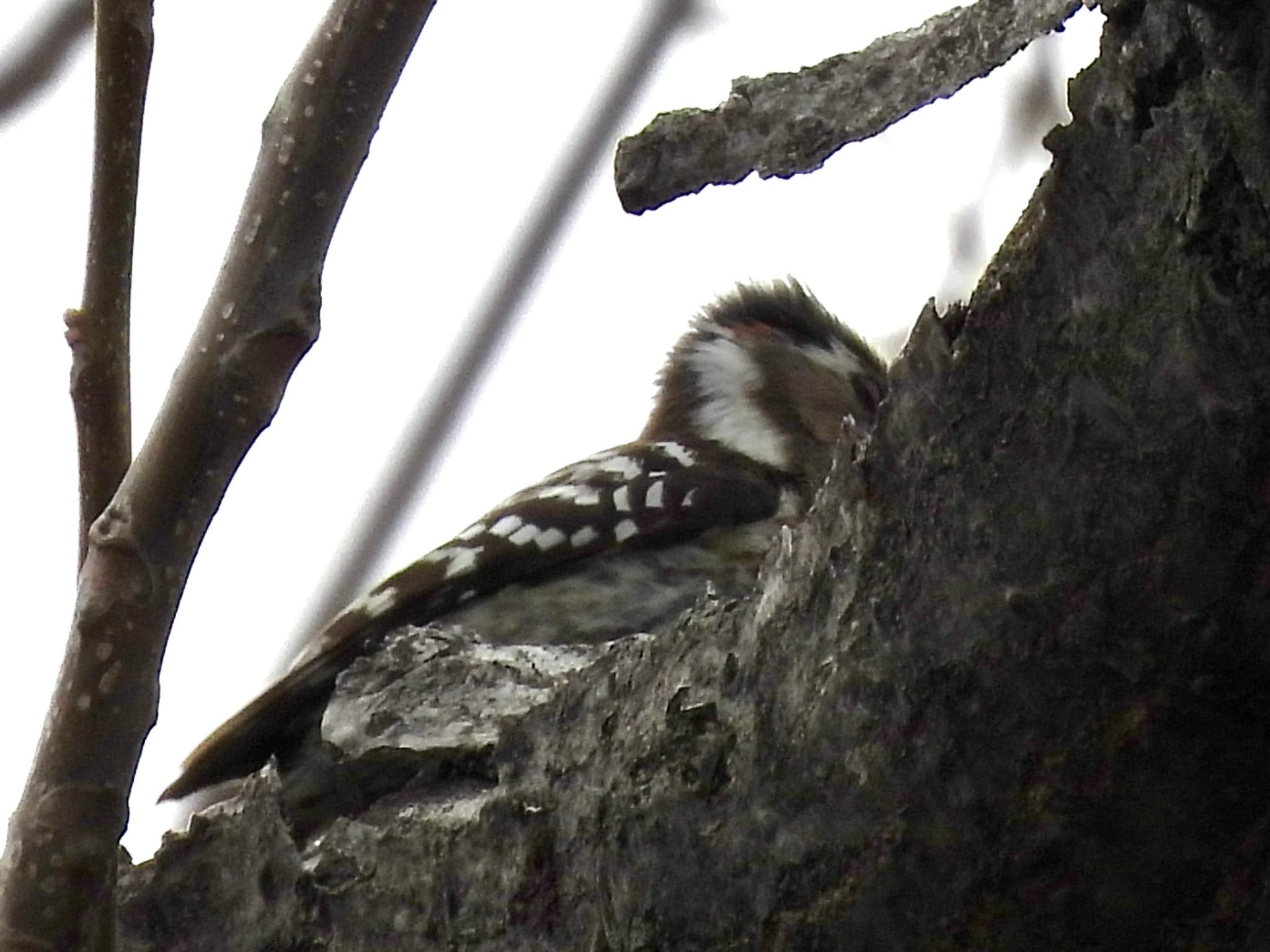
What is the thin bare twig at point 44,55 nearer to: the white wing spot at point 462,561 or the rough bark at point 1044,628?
the rough bark at point 1044,628

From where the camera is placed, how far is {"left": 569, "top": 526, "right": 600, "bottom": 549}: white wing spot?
11.8 feet

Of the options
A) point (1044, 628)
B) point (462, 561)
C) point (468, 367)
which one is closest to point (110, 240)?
point (1044, 628)

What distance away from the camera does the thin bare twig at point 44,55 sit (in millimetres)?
2291

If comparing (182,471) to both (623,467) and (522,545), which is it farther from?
(623,467)

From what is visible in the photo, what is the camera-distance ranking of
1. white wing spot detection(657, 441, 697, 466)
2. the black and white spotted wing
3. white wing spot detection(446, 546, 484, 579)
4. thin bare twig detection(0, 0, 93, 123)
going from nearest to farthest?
thin bare twig detection(0, 0, 93, 123)
the black and white spotted wing
white wing spot detection(446, 546, 484, 579)
white wing spot detection(657, 441, 697, 466)

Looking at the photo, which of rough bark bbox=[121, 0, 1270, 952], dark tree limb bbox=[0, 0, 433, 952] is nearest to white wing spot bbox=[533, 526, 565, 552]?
rough bark bbox=[121, 0, 1270, 952]

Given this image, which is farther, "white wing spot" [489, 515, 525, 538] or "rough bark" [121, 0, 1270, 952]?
"white wing spot" [489, 515, 525, 538]

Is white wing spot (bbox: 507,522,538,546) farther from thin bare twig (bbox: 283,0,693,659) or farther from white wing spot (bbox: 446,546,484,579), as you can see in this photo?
thin bare twig (bbox: 283,0,693,659)

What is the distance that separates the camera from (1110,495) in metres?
1.45

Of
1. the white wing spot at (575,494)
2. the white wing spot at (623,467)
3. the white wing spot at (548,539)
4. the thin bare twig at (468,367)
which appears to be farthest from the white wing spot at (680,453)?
the thin bare twig at (468,367)

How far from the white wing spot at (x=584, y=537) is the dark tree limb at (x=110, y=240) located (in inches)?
77.7

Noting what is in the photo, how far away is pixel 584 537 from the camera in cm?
359

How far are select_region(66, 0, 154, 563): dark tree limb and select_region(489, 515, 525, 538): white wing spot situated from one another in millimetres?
1959

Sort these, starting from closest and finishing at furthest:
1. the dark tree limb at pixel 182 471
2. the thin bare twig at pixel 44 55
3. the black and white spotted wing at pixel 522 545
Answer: the dark tree limb at pixel 182 471 < the thin bare twig at pixel 44 55 < the black and white spotted wing at pixel 522 545
